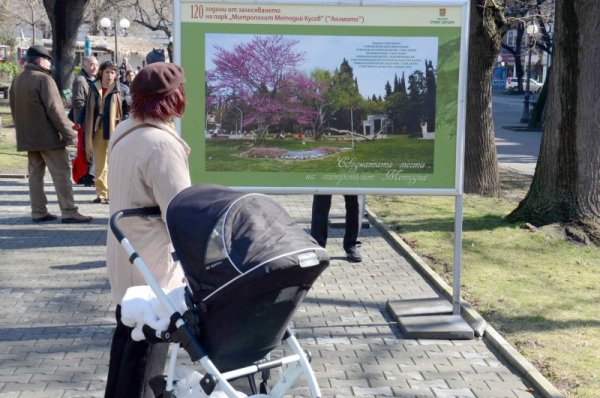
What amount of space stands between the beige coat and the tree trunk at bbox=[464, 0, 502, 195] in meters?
10.3

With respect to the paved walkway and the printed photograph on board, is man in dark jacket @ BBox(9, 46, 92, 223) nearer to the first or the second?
the paved walkway

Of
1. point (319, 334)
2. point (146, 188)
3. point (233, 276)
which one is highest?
point (146, 188)

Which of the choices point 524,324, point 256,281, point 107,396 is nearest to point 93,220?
point 524,324

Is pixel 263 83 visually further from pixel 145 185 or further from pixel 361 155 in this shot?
pixel 145 185

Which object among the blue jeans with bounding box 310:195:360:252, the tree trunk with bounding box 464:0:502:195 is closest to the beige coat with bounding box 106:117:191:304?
the blue jeans with bounding box 310:195:360:252

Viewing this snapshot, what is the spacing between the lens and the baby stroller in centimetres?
348

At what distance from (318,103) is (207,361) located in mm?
3640

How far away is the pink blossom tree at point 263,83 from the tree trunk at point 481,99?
24.3 ft

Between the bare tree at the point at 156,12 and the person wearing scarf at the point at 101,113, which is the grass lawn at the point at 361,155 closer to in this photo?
the person wearing scarf at the point at 101,113

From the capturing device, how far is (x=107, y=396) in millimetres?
4309

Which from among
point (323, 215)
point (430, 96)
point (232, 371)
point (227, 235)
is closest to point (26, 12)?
point (323, 215)

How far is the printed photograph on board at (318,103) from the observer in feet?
22.3

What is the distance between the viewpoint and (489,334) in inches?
261

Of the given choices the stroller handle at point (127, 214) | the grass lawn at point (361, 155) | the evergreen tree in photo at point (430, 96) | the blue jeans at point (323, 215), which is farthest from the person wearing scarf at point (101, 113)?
the stroller handle at point (127, 214)
